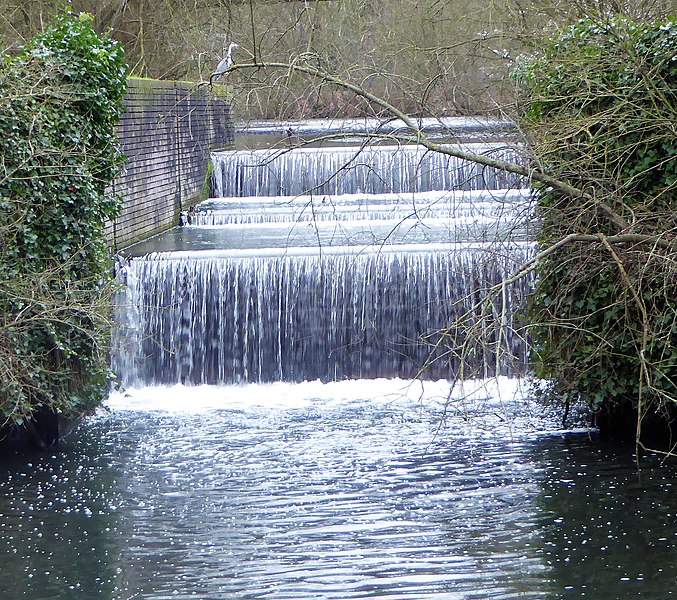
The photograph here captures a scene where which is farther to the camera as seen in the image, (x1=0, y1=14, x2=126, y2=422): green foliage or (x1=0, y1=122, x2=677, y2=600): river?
(x1=0, y1=14, x2=126, y2=422): green foliage

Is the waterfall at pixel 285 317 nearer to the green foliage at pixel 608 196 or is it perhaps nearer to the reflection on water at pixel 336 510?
the reflection on water at pixel 336 510

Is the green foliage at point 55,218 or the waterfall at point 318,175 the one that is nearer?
the green foliage at point 55,218

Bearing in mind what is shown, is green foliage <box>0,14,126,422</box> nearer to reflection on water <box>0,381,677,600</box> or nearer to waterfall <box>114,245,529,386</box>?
reflection on water <box>0,381,677,600</box>

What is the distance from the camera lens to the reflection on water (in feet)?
18.0

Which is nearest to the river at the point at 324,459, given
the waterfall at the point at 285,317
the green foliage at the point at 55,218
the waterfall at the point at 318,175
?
the waterfall at the point at 285,317

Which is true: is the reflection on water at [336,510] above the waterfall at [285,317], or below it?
below

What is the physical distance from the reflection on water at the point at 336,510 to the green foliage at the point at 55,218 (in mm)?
662

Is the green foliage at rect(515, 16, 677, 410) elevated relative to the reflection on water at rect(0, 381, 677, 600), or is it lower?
elevated

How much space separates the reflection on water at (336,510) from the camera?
5500 millimetres

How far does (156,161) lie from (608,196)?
8.14m

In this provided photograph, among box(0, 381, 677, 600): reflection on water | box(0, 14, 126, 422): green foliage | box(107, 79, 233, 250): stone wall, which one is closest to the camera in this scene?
box(0, 381, 677, 600): reflection on water

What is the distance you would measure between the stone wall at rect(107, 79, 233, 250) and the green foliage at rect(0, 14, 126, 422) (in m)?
2.12

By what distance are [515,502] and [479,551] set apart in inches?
36.5

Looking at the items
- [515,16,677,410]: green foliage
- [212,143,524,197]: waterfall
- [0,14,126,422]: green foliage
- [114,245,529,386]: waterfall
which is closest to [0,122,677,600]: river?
[114,245,529,386]: waterfall
